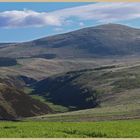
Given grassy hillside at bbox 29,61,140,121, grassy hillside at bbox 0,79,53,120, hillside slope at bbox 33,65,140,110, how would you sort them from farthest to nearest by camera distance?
hillside slope at bbox 33,65,140,110, grassy hillside at bbox 29,61,140,121, grassy hillside at bbox 0,79,53,120

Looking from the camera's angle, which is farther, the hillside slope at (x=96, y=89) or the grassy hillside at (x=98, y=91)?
the hillside slope at (x=96, y=89)

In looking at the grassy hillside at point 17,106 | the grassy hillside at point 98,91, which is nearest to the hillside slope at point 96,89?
the grassy hillside at point 98,91

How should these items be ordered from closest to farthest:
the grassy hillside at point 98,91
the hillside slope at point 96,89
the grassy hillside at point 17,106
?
the grassy hillside at point 17,106
the grassy hillside at point 98,91
the hillside slope at point 96,89

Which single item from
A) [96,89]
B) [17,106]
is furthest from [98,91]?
[17,106]

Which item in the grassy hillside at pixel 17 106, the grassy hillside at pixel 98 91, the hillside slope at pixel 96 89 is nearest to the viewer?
the grassy hillside at pixel 17 106

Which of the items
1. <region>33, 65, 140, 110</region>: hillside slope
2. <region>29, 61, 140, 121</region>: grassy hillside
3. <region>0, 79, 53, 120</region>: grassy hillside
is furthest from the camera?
<region>33, 65, 140, 110</region>: hillside slope

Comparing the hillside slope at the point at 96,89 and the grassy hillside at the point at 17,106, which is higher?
the grassy hillside at the point at 17,106

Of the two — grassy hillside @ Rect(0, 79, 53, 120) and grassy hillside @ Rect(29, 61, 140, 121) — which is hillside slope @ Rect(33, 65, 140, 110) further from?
grassy hillside @ Rect(0, 79, 53, 120)

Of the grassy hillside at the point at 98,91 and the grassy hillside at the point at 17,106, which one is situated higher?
the grassy hillside at the point at 17,106

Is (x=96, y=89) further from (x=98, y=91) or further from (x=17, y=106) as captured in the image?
(x=17, y=106)

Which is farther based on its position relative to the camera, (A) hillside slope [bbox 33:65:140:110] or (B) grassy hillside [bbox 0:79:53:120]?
(A) hillside slope [bbox 33:65:140:110]

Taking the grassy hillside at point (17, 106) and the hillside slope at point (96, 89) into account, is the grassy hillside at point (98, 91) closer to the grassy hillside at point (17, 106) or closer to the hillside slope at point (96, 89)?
the hillside slope at point (96, 89)

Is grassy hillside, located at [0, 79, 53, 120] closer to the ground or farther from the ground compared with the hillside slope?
farther from the ground

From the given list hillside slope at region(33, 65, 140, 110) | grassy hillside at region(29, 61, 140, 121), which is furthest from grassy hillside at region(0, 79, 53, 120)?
hillside slope at region(33, 65, 140, 110)
